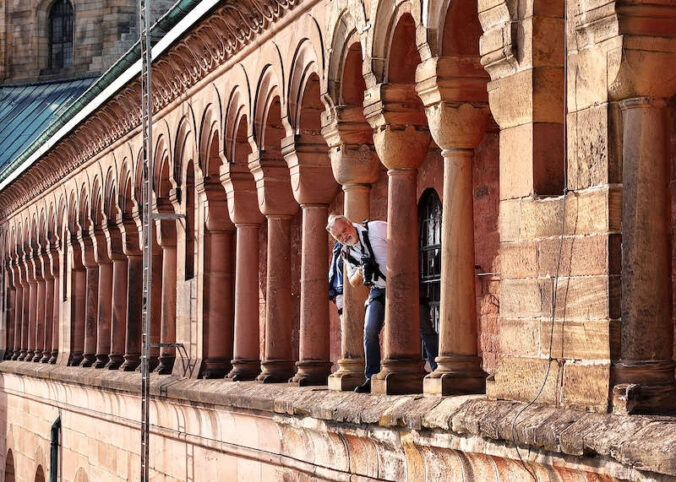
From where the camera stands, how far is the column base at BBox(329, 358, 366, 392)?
15883mm

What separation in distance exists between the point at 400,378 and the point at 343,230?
1.20 metres

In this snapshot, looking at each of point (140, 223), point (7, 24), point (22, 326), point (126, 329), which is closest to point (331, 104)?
point (140, 223)

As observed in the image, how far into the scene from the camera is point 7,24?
2287 inches

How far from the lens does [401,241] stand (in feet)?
47.7

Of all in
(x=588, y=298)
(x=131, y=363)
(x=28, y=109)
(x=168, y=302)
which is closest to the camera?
(x=588, y=298)

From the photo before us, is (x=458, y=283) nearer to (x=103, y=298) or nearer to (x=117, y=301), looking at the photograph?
(x=117, y=301)

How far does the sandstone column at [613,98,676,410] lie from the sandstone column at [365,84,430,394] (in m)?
4.19

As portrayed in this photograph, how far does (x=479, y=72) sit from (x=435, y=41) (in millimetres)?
386

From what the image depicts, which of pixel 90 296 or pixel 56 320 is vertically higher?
pixel 90 296

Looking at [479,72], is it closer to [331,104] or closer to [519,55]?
[519,55]

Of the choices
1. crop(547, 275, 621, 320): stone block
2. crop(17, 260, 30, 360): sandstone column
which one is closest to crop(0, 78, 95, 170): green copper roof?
crop(17, 260, 30, 360): sandstone column

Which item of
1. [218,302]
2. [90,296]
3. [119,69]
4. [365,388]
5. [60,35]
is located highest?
[60,35]

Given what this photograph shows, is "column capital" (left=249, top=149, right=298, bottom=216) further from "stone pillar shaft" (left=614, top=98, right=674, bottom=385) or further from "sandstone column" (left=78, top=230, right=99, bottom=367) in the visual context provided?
"sandstone column" (left=78, top=230, right=99, bottom=367)

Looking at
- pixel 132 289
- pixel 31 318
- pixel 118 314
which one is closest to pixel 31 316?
pixel 31 318
